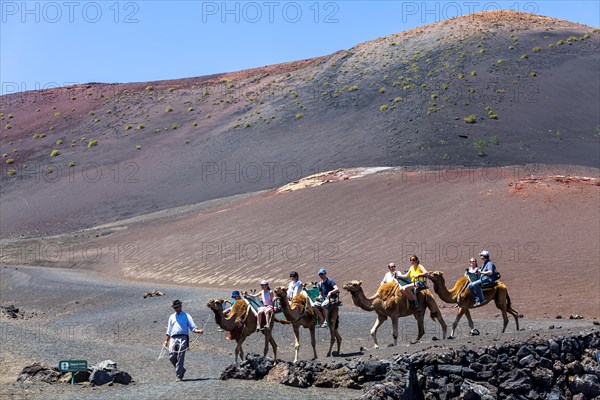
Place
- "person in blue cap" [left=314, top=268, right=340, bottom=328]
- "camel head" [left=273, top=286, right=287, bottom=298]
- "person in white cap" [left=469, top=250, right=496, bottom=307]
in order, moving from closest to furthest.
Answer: "camel head" [left=273, top=286, right=287, bottom=298]
"person in blue cap" [left=314, top=268, right=340, bottom=328]
"person in white cap" [left=469, top=250, right=496, bottom=307]

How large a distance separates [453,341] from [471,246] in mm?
15796

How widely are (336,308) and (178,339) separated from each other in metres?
3.84

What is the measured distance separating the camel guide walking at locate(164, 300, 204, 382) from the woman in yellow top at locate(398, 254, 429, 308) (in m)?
5.13

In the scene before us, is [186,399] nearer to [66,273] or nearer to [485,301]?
[485,301]

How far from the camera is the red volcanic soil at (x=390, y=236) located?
3067 centimetres

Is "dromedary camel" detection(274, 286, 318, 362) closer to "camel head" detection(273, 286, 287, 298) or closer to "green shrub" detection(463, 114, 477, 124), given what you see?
"camel head" detection(273, 286, 287, 298)

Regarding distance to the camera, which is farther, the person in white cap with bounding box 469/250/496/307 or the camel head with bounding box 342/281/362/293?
the person in white cap with bounding box 469/250/496/307

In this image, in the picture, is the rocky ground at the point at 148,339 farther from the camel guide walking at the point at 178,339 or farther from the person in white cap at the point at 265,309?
the person in white cap at the point at 265,309

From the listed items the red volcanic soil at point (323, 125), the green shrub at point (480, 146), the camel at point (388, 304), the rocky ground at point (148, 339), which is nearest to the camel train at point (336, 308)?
the camel at point (388, 304)

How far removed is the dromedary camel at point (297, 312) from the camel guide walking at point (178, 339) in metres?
1.98

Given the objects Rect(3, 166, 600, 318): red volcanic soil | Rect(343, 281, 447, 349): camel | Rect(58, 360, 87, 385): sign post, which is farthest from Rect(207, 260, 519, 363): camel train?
Rect(3, 166, 600, 318): red volcanic soil

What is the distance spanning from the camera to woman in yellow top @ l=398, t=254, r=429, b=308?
19.6 meters

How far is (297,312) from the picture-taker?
18.2m

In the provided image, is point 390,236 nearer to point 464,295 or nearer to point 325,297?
point 464,295
